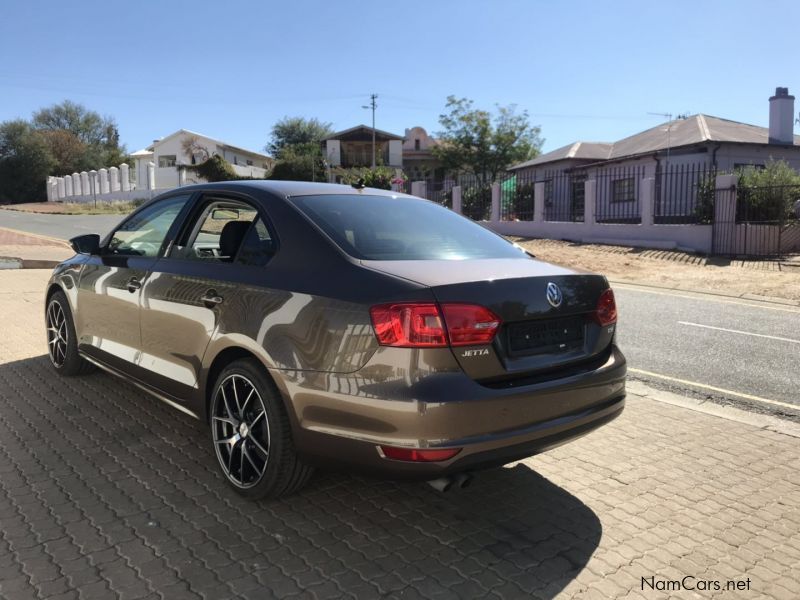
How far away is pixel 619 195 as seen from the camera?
28.2 m

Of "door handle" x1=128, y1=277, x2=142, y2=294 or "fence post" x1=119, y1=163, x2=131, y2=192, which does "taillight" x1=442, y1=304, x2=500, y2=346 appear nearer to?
"door handle" x1=128, y1=277, x2=142, y2=294

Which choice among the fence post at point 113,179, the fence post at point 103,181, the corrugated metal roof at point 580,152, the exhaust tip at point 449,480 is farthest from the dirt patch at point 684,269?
the fence post at point 103,181

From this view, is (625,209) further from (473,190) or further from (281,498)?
(281,498)

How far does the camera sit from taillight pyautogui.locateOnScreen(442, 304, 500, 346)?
2.74 meters

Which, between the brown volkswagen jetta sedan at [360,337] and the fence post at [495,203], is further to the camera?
the fence post at [495,203]

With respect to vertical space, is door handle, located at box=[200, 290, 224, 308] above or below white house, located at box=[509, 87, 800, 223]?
below

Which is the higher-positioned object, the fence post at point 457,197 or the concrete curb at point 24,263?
the fence post at point 457,197

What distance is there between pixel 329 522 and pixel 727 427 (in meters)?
3.16

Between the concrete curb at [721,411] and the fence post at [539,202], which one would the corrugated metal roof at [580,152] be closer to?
the fence post at [539,202]

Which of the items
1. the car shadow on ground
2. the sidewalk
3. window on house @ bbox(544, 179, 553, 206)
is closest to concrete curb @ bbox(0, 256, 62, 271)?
the sidewalk

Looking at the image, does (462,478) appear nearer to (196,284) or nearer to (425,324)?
(425,324)

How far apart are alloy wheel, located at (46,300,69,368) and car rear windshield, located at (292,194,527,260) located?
122 inches

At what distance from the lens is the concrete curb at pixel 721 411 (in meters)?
4.84

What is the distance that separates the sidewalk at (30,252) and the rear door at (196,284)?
11.4m
